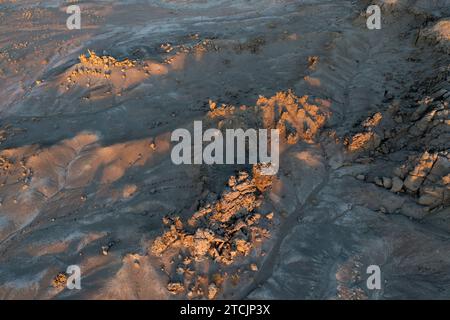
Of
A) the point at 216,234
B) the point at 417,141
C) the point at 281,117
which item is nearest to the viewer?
the point at 216,234

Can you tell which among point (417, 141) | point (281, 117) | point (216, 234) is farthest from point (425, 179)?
point (216, 234)

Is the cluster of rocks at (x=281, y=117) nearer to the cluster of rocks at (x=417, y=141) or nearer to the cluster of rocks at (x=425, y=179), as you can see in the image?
the cluster of rocks at (x=417, y=141)

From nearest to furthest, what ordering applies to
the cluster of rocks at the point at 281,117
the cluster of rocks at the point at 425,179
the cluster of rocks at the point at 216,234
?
1. the cluster of rocks at the point at 216,234
2. the cluster of rocks at the point at 425,179
3. the cluster of rocks at the point at 281,117

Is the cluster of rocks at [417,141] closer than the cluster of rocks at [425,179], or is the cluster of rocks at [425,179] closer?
the cluster of rocks at [425,179]

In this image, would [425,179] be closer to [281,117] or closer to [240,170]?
[281,117]

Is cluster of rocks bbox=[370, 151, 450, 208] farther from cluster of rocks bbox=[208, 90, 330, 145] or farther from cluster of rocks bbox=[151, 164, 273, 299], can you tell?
cluster of rocks bbox=[151, 164, 273, 299]

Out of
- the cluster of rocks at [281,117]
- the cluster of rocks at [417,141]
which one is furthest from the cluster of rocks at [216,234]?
the cluster of rocks at [417,141]

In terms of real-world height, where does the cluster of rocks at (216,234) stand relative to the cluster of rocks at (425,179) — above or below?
below

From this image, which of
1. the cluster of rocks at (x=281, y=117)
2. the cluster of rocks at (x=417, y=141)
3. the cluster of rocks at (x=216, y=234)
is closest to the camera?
the cluster of rocks at (x=216, y=234)

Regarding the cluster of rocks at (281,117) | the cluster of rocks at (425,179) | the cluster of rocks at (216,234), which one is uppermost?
the cluster of rocks at (281,117)
